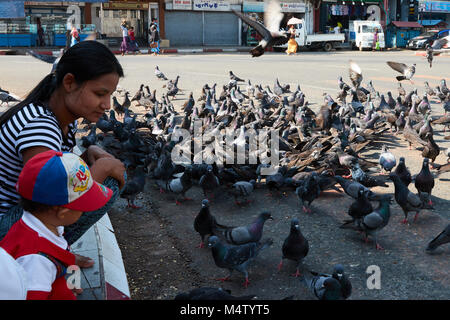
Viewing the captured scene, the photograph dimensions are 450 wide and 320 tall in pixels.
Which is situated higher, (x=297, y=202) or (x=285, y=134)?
(x=285, y=134)

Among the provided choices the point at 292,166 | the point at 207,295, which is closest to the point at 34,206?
the point at 207,295

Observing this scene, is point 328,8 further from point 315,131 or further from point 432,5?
point 315,131

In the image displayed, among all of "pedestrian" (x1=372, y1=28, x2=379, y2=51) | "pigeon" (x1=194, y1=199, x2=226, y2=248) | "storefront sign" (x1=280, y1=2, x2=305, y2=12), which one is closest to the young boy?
"pigeon" (x1=194, y1=199, x2=226, y2=248)

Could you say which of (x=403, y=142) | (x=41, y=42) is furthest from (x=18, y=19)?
(x=403, y=142)

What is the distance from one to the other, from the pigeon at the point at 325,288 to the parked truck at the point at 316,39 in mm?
32713

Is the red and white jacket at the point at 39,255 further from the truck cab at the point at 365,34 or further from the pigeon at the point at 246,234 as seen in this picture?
the truck cab at the point at 365,34

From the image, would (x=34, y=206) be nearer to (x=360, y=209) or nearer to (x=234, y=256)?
(x=234, y=256)

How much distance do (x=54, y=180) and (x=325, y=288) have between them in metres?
2.09

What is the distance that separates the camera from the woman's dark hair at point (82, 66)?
277 centimetres

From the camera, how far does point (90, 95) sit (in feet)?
9.38

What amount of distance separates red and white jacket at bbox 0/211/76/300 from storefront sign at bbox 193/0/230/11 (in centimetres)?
3854

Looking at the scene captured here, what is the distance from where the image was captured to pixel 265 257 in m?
4.46
